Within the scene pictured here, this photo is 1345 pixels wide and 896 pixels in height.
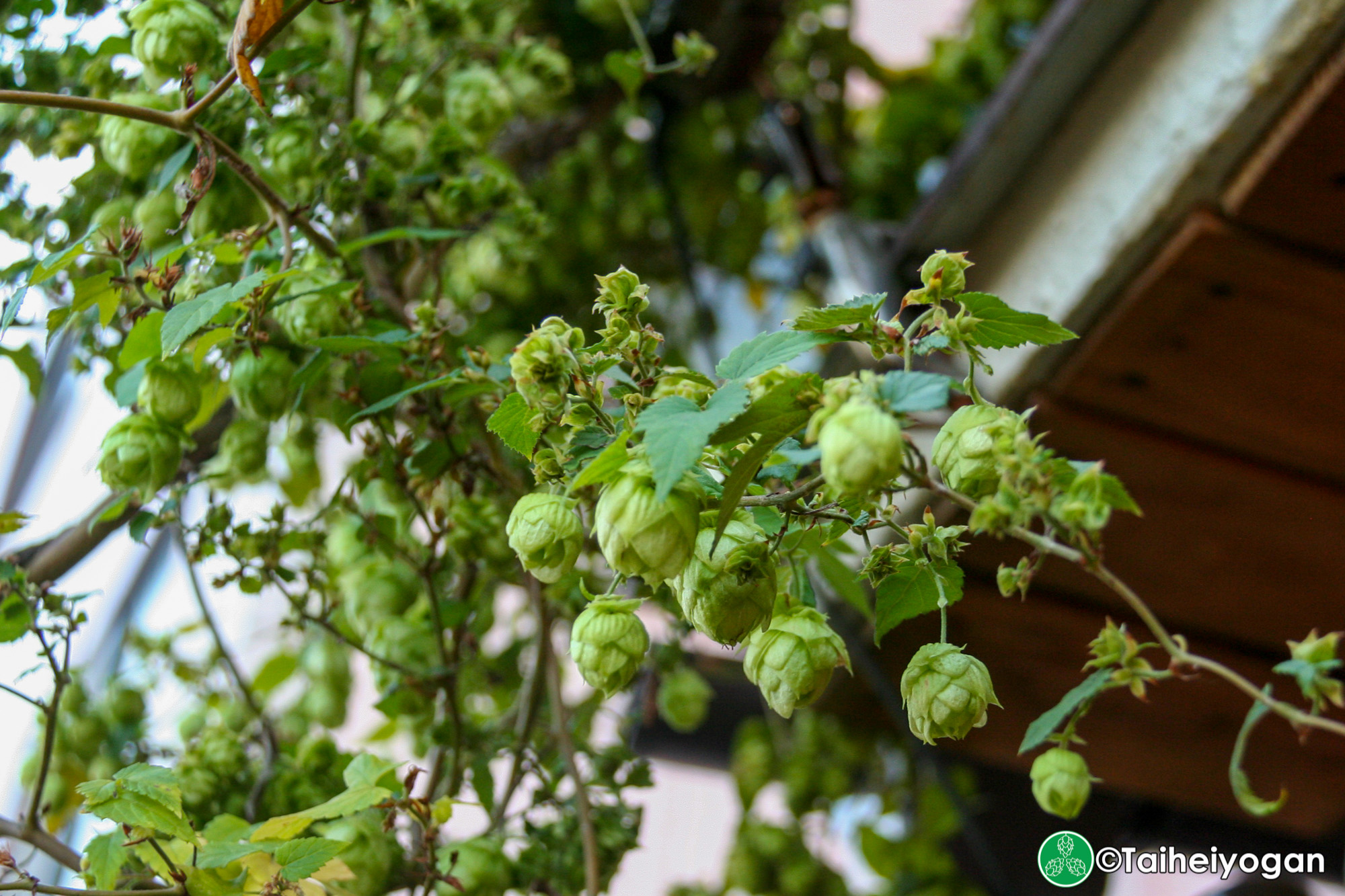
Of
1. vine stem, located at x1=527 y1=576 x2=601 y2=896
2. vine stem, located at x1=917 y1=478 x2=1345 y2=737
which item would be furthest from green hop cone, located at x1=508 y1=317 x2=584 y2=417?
vine stem, located at x1=527 y1=576 x2=601 y2=896

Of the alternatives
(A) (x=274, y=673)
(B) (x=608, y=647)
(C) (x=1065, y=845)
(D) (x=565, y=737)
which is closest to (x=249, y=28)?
(B) (x=608, y=647)

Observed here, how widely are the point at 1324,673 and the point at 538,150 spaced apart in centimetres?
112

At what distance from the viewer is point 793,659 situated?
445 mm

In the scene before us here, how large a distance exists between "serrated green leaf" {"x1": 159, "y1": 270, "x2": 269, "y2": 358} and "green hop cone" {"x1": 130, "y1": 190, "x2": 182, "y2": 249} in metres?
0.21

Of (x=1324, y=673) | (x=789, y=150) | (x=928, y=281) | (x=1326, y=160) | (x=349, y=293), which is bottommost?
(x=1324, y=673)

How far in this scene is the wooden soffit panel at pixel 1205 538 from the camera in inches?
36.6

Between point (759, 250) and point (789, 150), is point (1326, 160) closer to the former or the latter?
point (789, 150)

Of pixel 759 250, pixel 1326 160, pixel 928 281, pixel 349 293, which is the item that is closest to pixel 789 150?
pixel 759 250

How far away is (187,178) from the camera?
2.24 ft

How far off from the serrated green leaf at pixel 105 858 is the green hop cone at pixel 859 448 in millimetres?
434

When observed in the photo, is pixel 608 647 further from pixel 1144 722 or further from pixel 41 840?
pixel 1144 722

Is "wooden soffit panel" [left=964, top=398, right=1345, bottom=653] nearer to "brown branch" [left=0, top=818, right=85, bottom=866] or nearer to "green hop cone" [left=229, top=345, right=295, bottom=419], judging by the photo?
"green hop cone" [left=229, top=345, right=295, bottom=419]

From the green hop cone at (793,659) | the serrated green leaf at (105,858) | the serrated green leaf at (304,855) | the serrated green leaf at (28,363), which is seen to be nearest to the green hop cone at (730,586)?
the green hop cone at (793,659)

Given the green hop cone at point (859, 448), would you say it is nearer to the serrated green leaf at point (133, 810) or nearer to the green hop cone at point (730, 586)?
the green hop cone at point (730, 586)
